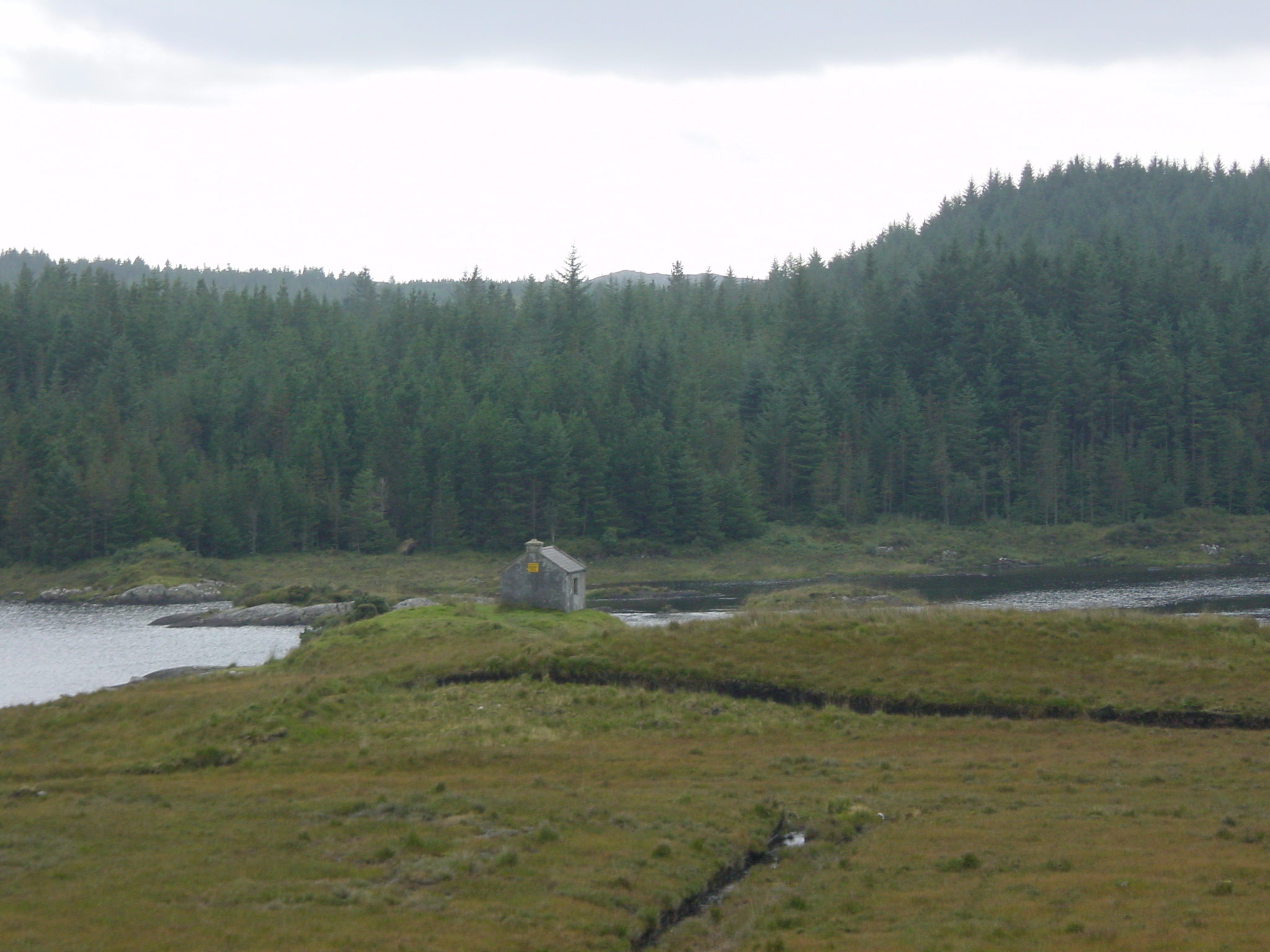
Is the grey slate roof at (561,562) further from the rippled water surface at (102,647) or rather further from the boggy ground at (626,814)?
the rippled water surface at (102,647)

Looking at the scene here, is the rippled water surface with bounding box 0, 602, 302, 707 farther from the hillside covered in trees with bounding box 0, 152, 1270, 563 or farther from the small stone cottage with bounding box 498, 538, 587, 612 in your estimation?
the hillside covered in trees with bounding box 0, 152, 1270, 563

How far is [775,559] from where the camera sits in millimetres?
115438

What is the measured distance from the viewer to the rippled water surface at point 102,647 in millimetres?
62750

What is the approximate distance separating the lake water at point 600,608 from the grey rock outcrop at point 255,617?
1.74 meters

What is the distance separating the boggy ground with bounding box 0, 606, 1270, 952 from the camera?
19250mm

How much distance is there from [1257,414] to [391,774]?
459 feet

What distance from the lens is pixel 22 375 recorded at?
485 ft

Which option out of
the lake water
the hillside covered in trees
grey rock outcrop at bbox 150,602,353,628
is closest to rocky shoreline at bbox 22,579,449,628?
grey rock outcrop at bbox 150,602,353,628

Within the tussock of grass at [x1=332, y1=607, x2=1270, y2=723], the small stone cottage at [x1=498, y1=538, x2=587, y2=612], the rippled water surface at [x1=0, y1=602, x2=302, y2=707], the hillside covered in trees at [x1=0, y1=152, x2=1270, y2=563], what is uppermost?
the hillside covered in trees at [x1=0, y1=152, x2=1270, y2=563]

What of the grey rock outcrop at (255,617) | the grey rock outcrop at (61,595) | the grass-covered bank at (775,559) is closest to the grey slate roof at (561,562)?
the grey rock outcrop at (255,617)

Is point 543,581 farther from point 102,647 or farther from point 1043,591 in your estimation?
point 1043,591

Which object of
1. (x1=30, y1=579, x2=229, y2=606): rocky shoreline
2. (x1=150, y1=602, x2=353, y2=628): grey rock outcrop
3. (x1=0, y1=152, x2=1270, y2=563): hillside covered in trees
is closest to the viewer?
(x1=150, y1=602, x2=353, y2=628): grey rock outcrop

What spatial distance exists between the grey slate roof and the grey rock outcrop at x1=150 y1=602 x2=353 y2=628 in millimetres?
28760

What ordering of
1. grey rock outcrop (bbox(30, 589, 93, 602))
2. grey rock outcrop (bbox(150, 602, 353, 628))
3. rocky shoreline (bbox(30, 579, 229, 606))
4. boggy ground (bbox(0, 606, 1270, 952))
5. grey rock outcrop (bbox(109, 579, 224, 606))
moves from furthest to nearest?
1. grey rock outcrop (bbox(30, 589, 93, 602))
2. rocky shoreline (bbox(30, 579, 229, 606))
3. grey rock outcrop (bbox(109, 579, 224, 606))
4. grey rock outcrop (bbox(150, 602, 353, 628))
5. boggy ground (bbox(0, 606, 1270, 952))
